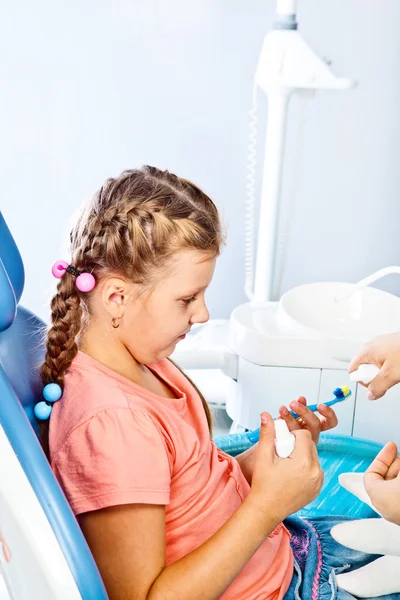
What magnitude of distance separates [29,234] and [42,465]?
1.37 meters

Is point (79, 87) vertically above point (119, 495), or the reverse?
point (79, 87)

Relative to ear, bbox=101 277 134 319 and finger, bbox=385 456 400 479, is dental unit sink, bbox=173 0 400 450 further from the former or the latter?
ear, bbox=101 277 134 319

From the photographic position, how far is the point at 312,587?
107 centimetres

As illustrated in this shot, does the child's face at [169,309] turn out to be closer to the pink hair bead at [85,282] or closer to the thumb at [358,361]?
the pink hair bead at [85,282]

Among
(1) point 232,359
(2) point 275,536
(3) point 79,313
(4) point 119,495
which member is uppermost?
(3) point 79,313

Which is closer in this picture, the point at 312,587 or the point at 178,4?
the point at 312,587

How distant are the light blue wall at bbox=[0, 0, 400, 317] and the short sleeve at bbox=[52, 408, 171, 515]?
124 cm

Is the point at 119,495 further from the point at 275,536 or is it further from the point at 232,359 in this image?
the point at 232,359

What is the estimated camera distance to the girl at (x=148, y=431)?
0.88 m

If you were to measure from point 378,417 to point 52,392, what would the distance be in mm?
970

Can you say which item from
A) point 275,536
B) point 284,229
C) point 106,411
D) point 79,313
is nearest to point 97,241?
point 79,313

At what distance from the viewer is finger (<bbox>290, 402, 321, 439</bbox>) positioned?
117cm

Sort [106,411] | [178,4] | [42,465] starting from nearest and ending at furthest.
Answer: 1. [42,465]
2. [106,411]
3. [178,4]

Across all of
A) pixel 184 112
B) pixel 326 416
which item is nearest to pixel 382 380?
pixel 326 416
